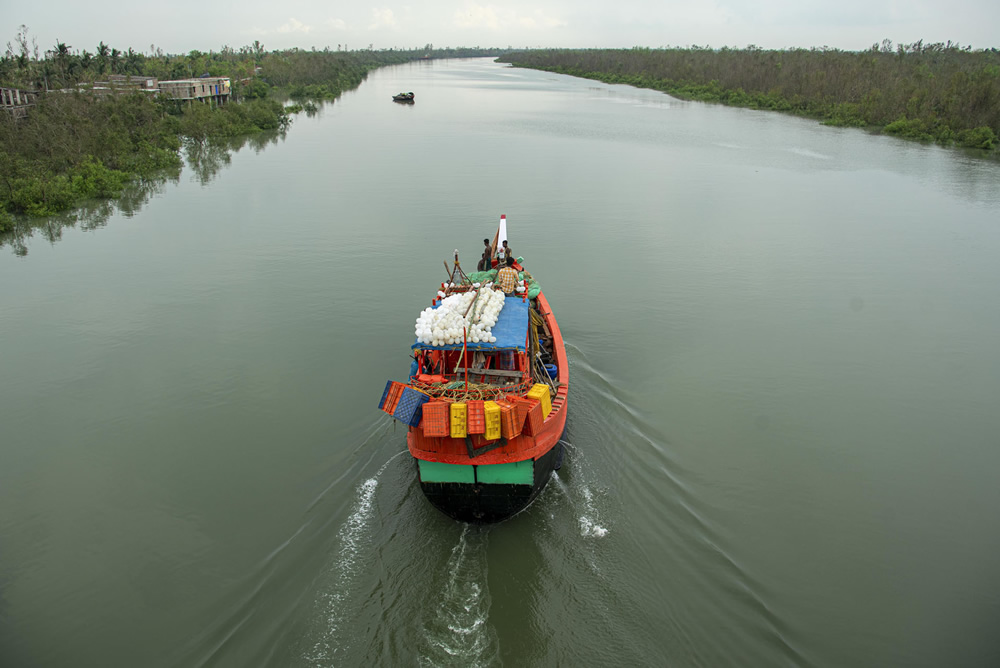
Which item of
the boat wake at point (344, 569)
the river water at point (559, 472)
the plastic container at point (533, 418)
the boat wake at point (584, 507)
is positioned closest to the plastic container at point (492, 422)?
the plastic container at point (533, 418)

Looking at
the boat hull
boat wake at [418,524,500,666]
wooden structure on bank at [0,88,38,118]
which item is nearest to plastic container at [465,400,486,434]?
the boat hull

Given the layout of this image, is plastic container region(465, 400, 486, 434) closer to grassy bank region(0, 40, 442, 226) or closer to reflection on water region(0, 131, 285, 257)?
reflection on water region(0, 131, 285, 257)

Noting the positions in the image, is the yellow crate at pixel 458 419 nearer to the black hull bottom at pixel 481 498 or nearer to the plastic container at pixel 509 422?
the plastic container at pixel 509 422

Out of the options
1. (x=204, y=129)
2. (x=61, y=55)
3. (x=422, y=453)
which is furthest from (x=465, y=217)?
(x=61, y=55)

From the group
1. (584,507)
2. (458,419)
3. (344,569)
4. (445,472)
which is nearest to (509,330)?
(458,419)

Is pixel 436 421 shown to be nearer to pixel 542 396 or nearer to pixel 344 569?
pixel 542 396

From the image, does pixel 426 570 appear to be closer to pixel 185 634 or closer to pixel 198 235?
pixel 185 634
